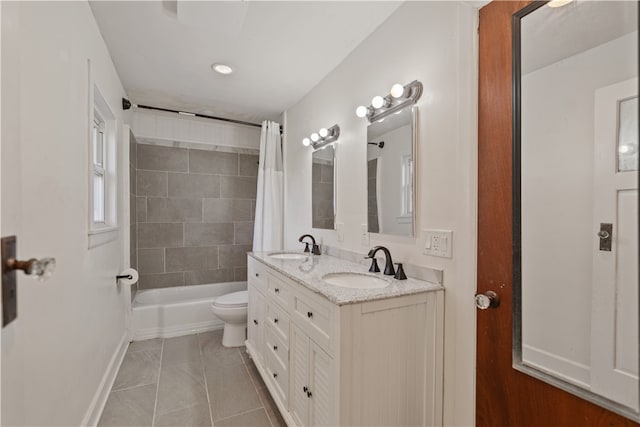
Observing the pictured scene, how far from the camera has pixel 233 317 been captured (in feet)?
8.49

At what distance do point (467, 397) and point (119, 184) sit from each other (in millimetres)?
2854

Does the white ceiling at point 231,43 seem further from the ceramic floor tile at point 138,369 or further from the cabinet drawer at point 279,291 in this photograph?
the ceramic floor tile at point 138,369

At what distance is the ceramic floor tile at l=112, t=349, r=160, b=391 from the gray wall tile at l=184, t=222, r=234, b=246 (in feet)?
4.20

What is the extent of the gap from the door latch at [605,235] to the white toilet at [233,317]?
243 cm

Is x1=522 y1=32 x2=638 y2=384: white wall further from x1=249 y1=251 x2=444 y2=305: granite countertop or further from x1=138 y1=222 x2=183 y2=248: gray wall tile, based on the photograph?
x1=138 y1=222 x2=183 y2=248: gray wall tile

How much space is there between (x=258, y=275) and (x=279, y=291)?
46 cm

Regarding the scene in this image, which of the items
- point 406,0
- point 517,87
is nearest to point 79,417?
point 517,87

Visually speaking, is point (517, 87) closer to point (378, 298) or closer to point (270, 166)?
point (378, 298)

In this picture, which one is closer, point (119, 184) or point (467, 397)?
point (467, 397)

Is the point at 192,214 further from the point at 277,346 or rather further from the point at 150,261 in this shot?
the point at 277,346

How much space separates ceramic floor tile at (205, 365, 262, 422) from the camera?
1801 mm

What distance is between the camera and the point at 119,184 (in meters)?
2.48

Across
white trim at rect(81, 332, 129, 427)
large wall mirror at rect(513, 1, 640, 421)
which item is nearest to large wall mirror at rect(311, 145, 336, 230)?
large wall mirror at rect(513, 1, 640, 421)

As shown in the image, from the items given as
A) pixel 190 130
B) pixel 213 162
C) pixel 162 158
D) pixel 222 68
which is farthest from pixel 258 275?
pixel 190 130
